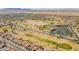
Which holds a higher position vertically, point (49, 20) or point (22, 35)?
point (49, 20)

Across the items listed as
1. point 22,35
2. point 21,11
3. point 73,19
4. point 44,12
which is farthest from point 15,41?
point 73,19

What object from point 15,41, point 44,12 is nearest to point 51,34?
point 44,12
